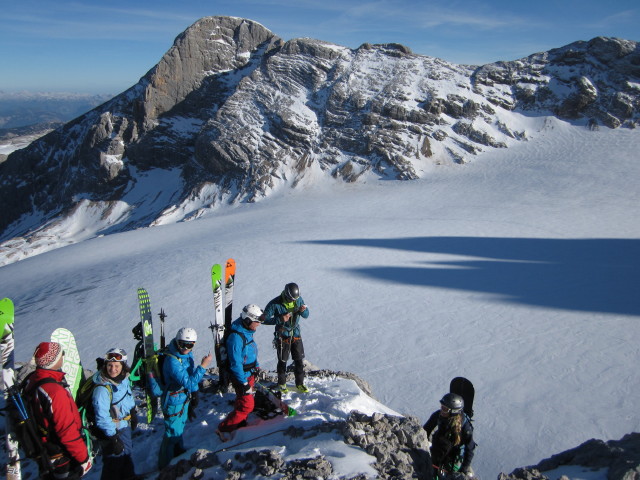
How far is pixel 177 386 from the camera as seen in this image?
17.5 ft

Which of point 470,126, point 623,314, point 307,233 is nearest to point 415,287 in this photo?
point 623,314

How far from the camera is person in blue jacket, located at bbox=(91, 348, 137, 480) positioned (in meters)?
4.73

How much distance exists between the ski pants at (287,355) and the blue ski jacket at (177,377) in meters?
1.97

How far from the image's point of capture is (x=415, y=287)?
49.8ft

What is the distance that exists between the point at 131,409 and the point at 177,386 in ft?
2.10

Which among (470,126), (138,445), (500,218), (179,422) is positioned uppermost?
(470,126)

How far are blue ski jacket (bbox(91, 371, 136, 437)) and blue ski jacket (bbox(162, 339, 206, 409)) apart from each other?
1.55 feet

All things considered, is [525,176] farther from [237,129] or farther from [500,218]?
[237,129]

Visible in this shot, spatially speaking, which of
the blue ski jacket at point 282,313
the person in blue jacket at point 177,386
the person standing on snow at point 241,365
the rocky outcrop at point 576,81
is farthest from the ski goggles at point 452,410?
the rocky outcrop at point 576,81

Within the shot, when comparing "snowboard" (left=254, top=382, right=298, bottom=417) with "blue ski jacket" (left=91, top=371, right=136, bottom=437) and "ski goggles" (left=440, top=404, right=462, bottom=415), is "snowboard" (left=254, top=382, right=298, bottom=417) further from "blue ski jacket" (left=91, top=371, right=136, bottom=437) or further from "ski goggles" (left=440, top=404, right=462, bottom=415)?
"ski goggles" (left=440, top=404, right=462, bottom=415)

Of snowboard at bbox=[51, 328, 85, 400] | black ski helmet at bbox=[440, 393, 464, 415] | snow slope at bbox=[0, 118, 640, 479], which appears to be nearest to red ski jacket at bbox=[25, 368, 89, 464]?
snowboard at bbox=[51, 328, 85, 400]

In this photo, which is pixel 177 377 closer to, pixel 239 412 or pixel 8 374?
pixel 239 412

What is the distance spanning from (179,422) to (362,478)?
2724 mm

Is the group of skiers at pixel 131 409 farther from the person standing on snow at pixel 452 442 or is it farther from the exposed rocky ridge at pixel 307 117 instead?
the exposed rocky ridge at pixel 307 117
